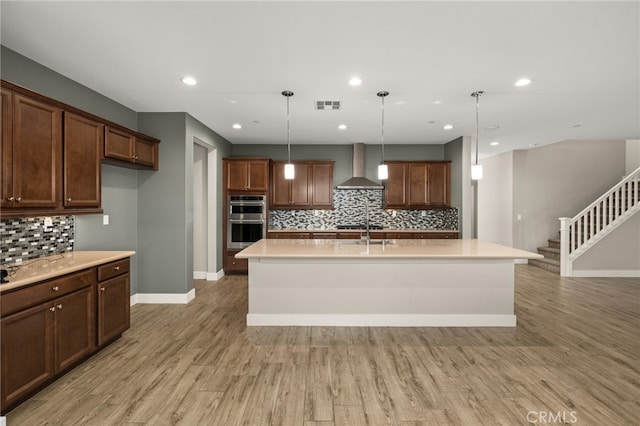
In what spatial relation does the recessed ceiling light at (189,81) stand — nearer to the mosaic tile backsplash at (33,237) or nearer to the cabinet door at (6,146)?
the cabinet door at (6,146)

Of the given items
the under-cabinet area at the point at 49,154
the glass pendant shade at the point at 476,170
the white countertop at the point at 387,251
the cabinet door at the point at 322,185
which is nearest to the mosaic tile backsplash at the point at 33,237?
the under-cabinet area at the point at 49,154

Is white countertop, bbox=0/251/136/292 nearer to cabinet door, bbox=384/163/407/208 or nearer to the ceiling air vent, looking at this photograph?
the ceiling air vent

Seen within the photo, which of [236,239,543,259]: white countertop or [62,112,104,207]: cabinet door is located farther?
[236,239,543,259]: white countertop

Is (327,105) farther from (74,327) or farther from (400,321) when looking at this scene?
(74,327)

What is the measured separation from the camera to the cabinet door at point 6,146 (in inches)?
91.4

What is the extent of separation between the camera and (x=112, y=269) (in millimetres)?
3107

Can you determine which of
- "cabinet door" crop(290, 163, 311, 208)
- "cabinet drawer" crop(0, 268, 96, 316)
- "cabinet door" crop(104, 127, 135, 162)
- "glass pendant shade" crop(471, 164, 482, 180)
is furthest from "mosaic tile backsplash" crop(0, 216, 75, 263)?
"glass pendant shade" crop(471, 164, 482, 180)

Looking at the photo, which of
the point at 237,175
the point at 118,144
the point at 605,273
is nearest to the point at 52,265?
the point at 118,144

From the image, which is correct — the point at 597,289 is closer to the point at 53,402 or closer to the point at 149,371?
the point at 149,371

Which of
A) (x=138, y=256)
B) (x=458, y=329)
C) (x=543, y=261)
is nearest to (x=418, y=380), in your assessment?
(x=458, y=329)

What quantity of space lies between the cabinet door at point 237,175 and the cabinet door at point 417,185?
3296 millimetres

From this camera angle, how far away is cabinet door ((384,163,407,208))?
6.57 metres

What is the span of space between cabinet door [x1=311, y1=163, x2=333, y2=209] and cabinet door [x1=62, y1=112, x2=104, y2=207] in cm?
392

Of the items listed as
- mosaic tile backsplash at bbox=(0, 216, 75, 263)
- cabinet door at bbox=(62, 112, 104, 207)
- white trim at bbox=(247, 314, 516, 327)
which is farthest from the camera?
white trim at bbox=(247, 314, 516, 327)
